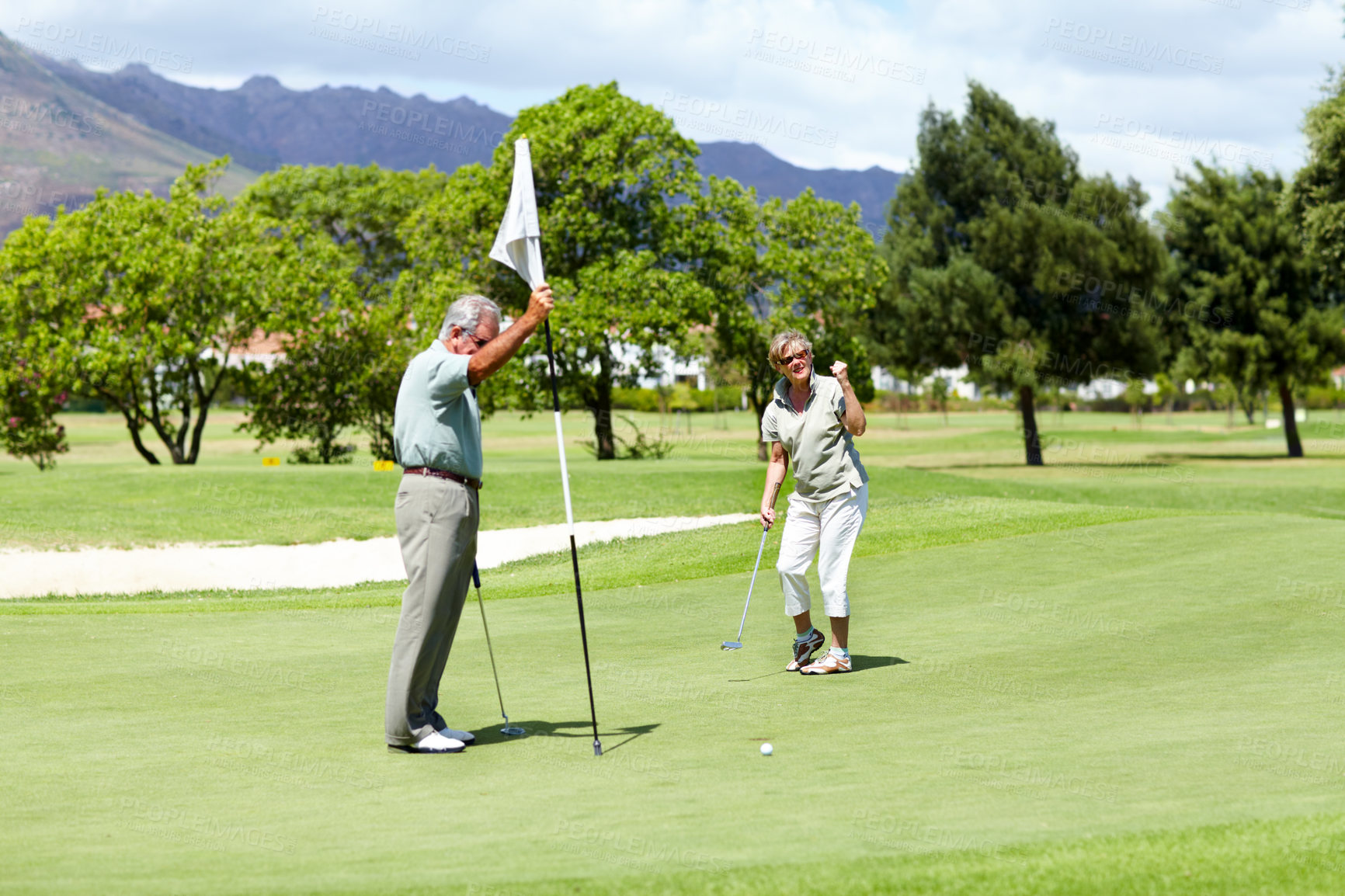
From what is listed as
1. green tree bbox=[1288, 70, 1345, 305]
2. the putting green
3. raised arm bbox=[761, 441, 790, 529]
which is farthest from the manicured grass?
raised arm bbox=[761, 441, 790, 529]

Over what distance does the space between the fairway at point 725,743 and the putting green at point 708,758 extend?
0.02 metres

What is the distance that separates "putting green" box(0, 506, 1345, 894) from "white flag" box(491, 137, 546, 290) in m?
2.70

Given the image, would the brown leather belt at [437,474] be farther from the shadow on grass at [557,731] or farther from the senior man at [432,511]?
the shadow on grass at [557,731]

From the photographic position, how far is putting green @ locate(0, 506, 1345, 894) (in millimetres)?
4949

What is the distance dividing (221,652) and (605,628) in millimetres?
3328

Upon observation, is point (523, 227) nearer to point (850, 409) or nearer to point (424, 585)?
point (424, 585)

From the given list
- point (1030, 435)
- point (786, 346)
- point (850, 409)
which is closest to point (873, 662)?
point (850, 409)

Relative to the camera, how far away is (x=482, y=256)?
143 feet

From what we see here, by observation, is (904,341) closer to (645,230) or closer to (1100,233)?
(1100,233)

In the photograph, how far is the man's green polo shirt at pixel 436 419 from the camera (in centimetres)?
705

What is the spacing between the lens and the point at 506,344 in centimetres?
689

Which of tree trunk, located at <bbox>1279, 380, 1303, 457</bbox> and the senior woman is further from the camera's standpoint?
tree trunk, located at <bbox>1279, 380, 1303, 457</bbox>

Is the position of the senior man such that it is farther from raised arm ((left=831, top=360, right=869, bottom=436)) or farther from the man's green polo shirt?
raised arm ((left=831, top=360, right=869, bottom=436))

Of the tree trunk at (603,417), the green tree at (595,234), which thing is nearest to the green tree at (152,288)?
the green tree at (595,234)
